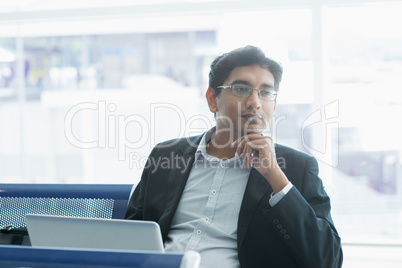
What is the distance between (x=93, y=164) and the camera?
3.97m

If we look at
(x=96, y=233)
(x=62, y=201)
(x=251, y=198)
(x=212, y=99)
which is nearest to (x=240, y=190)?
(x=251, y=198)

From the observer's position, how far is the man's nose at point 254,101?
1715 mm

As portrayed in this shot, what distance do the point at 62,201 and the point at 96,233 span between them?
24.8 inches

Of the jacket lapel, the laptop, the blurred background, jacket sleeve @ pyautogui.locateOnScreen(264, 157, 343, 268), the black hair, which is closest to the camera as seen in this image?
the laptop

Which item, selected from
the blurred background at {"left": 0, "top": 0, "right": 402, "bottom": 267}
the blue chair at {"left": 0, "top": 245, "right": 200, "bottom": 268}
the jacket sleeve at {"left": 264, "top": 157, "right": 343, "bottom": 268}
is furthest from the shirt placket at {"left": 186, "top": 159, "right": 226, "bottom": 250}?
the blurred background at {"left": 0, "top": 0, "right": 402, "bottom": 267}

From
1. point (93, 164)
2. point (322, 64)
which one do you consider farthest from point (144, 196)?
point (93, 164)

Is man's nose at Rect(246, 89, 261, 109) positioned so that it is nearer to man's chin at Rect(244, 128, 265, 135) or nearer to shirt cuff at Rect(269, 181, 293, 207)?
man's chin at Rect(244, 128, 265, 135)

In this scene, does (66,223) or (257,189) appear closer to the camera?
(66,223)

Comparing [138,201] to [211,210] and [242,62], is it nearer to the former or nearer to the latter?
[211,210]

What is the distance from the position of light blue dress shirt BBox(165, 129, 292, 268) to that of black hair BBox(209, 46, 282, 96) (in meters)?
0.32

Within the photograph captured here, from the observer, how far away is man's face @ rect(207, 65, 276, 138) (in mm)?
1729

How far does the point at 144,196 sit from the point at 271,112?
62cm

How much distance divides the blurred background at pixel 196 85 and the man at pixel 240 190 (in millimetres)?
1530

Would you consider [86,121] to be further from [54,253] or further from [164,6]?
[54,253]
